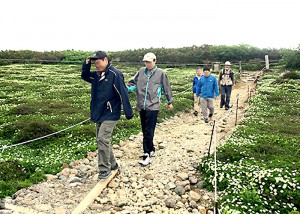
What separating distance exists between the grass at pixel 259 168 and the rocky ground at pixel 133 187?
0.69 meters

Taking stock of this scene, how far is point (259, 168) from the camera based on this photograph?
30.2 feet

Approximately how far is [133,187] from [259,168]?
13.1 ft

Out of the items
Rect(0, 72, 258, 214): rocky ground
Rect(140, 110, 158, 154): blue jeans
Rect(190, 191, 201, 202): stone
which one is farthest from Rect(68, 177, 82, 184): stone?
Rect(190, 191, 201, 202): stone

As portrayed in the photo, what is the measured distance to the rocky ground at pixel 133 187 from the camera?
7688 mm

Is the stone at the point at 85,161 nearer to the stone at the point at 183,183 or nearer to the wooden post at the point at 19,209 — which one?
the wooden post at the point at 19,209

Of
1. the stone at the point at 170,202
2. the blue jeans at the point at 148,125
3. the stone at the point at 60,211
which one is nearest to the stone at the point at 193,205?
the stone at the point at 170,202

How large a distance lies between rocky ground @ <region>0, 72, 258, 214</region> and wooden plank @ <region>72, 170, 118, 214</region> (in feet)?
0.34

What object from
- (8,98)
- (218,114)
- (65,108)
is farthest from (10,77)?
(218,114)

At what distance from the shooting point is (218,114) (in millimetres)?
19641

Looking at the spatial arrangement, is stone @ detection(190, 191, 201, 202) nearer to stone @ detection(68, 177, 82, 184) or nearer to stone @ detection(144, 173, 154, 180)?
stone @ detection(144, 173, 154, 180)

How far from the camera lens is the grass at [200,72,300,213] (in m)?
7.83

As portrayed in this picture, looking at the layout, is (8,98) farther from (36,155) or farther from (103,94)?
(103,94)

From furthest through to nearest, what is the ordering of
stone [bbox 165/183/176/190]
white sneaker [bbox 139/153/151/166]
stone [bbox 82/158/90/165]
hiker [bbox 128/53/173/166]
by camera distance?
stone [bbox 82/158/90/165], white sneaker [bbox 139/153/151/166], hiker [bbox 128/53/173/166], stone [bbox 165/183/176/190]

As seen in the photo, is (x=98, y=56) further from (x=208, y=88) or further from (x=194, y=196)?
(x=208, y=88)
